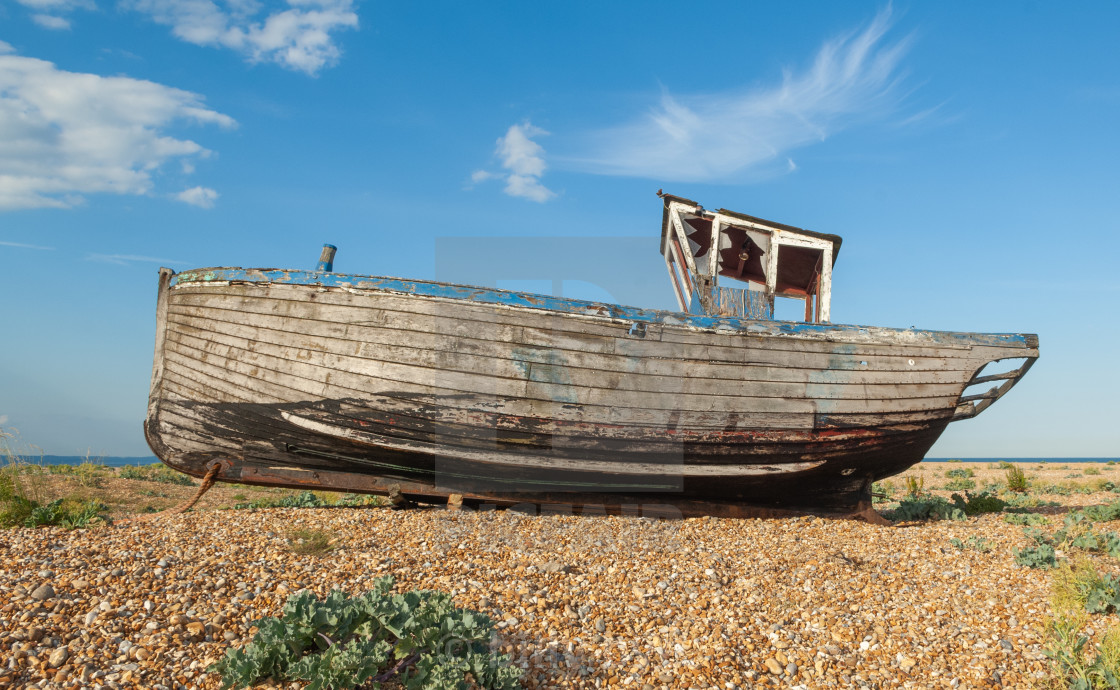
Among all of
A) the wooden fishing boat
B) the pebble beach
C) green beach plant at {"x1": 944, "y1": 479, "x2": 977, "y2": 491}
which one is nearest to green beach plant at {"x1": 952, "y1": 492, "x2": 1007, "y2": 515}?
the wooden fishing boat

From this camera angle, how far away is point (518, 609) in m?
4.14

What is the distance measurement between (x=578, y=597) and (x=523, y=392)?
8.72ft

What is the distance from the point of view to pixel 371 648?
3.10 metres

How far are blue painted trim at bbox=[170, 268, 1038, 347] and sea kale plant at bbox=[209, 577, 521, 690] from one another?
3721 millimetres

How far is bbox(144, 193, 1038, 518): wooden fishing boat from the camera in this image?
6.62m

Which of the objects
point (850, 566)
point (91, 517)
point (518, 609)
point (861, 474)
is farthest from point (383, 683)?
point (861, 474)

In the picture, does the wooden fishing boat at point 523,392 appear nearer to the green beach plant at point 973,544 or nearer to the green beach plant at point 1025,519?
the green beach plant at point 1025,519

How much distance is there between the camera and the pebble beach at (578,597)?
348cm

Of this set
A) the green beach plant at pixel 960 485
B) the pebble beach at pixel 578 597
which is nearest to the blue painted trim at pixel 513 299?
the pebble beach at pixel 578 597

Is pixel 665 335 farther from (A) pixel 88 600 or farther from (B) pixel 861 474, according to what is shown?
(A) pixel 88 600

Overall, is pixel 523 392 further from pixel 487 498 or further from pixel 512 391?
pixel 487 498

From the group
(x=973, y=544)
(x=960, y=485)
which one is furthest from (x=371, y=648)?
(x=960, y=485)

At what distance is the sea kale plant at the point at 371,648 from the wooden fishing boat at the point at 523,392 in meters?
3.43

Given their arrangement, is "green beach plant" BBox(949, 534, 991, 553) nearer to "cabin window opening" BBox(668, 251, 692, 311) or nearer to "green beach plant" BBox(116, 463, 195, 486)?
"cabin window opening" BBox(668, 251, 692, 311)
